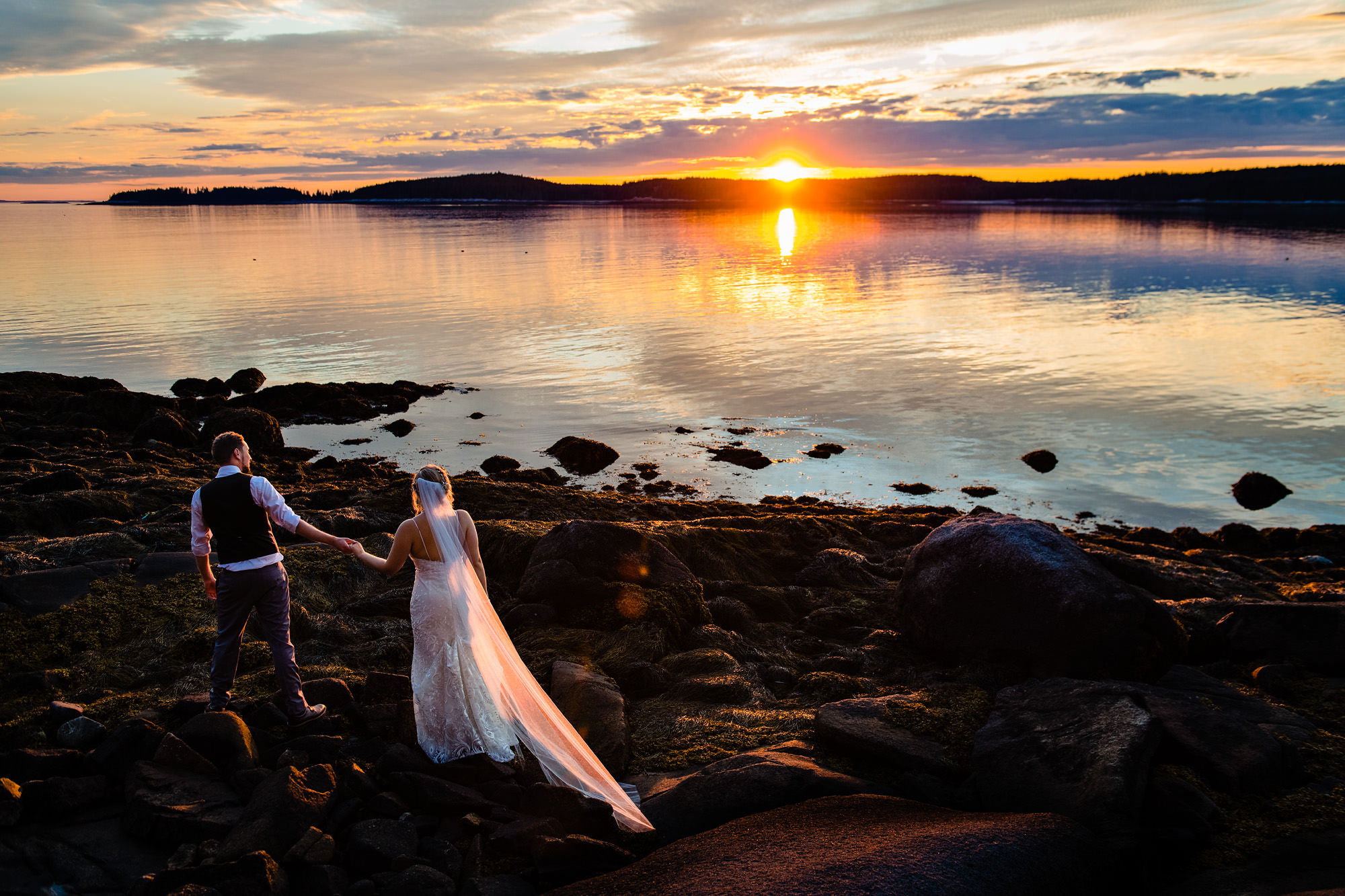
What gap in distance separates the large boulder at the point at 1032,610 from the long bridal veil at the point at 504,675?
187 inches

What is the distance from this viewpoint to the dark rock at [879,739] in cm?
689

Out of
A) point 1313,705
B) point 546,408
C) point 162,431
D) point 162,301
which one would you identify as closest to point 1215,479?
point 1313,705

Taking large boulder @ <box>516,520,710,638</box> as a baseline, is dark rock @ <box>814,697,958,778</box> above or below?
below

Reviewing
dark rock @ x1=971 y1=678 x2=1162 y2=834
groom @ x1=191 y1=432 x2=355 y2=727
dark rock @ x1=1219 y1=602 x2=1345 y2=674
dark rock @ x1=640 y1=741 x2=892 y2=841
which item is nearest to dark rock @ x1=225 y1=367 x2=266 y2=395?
groom @ x1=191 y1=432 x2=355 y2=727

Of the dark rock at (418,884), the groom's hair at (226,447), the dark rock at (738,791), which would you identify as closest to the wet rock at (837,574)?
the dark rock at (738,791)

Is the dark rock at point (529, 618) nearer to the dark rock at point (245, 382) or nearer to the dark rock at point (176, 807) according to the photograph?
the dark rock at point (176, 807)

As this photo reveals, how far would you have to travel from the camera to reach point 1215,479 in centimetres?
1972

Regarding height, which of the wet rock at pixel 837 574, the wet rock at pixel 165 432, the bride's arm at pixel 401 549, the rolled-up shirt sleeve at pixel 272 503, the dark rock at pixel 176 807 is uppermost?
the rolled-up shirt sleeve at pixel 272 503

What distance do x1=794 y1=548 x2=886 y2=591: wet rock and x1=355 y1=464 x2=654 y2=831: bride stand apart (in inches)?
232

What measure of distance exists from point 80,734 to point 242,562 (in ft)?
6.11

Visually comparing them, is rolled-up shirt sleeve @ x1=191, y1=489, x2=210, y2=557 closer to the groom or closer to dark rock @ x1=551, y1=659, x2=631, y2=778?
the groom

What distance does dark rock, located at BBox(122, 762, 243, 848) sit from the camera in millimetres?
5711

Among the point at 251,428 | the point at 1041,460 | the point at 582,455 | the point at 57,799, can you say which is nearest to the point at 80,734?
the point at 57,799

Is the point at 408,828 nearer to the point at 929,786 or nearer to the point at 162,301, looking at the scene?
the point at 929,786
